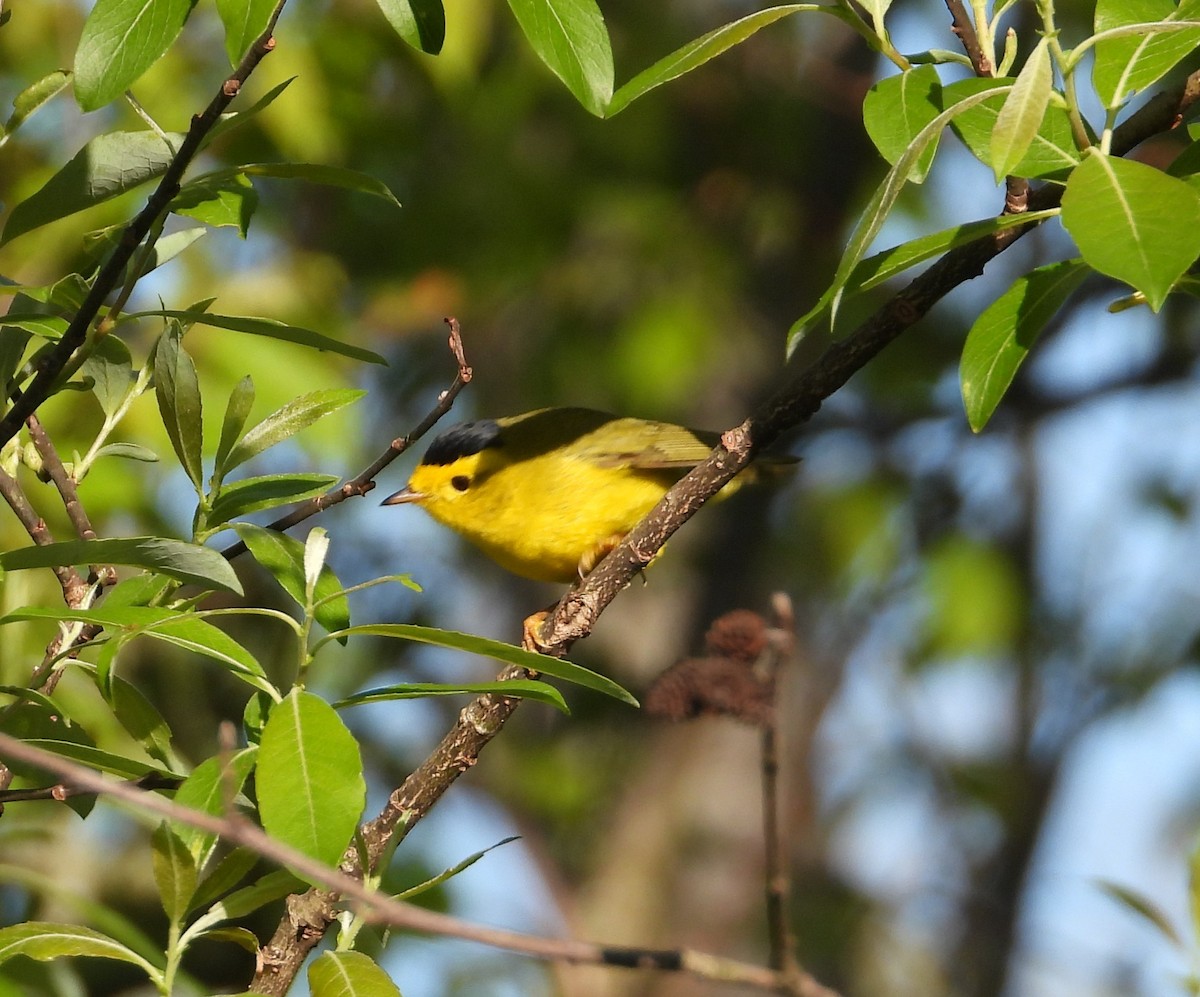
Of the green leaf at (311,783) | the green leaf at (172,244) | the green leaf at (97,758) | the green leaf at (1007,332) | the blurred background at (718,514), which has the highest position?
the green leaf at (172,244)

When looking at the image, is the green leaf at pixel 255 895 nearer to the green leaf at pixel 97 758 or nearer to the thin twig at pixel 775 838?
the green leaf at pixel 97 758

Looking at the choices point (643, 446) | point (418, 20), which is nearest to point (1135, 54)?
point (418, 20)

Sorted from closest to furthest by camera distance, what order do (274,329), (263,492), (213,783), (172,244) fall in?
(213,783)
(274,329)
(263,492)
(172,244)

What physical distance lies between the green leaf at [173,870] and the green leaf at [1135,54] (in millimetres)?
1301

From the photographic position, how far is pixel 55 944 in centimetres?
150

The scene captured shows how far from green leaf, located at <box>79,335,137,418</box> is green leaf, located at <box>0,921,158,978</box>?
62cm

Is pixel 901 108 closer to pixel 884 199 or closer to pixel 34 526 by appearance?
pixel 884 199

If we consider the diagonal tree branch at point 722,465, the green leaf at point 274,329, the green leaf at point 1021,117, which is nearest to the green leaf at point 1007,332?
the diagonal tree branch at point 722,465

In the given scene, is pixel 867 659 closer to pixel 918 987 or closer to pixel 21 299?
pixel 918 987

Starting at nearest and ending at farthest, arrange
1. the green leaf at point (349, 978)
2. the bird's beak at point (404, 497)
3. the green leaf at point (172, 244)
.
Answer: the green leaf at point (349, 978) < the green leaf at point (172, 244) < the bird's beak at point (404, 497)

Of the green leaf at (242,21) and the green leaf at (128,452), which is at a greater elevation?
the green leaf at (242,21)

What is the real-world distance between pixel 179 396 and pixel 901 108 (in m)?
0.92

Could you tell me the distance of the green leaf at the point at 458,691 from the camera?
1.42 metres

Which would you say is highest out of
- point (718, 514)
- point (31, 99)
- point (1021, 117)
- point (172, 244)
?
point (31, 99)
